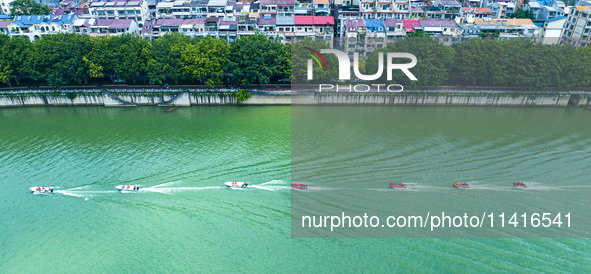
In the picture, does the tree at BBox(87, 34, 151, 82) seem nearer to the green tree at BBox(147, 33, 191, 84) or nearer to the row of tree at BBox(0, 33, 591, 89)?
the row of tree at BBox(0, 33, 591, 89)

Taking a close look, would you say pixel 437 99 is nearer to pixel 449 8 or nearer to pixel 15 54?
pixel 449 8

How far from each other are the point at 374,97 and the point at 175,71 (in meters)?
27.0

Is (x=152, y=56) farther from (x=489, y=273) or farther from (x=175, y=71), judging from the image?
(x=489, y=273)

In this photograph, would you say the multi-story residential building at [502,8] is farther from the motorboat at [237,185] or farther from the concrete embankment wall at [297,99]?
the motorboat at [237,185]

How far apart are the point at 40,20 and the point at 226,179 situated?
180 ft

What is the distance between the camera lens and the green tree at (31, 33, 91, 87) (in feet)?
152

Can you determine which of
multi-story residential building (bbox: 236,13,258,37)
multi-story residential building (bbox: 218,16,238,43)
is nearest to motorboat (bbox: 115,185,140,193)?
multi-story residential building (bbox: 236,13,258,37)

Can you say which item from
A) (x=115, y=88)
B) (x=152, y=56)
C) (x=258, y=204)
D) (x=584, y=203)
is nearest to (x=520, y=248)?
(x=584, y=203)

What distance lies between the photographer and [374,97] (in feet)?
155

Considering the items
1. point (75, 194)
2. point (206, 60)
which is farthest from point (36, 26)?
point (75, 194)

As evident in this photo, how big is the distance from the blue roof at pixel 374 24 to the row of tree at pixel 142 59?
57.4 feet

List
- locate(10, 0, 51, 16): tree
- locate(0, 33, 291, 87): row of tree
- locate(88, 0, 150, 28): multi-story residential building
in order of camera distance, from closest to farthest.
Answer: locate(0, 33, 291, 87): row of tree < locate(88, 0, 150, 28): multi-story residential building < locate(10, 0, 51, 16): tree

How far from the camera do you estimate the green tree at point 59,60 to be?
152 feet

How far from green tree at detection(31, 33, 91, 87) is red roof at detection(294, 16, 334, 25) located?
32.2 metres
